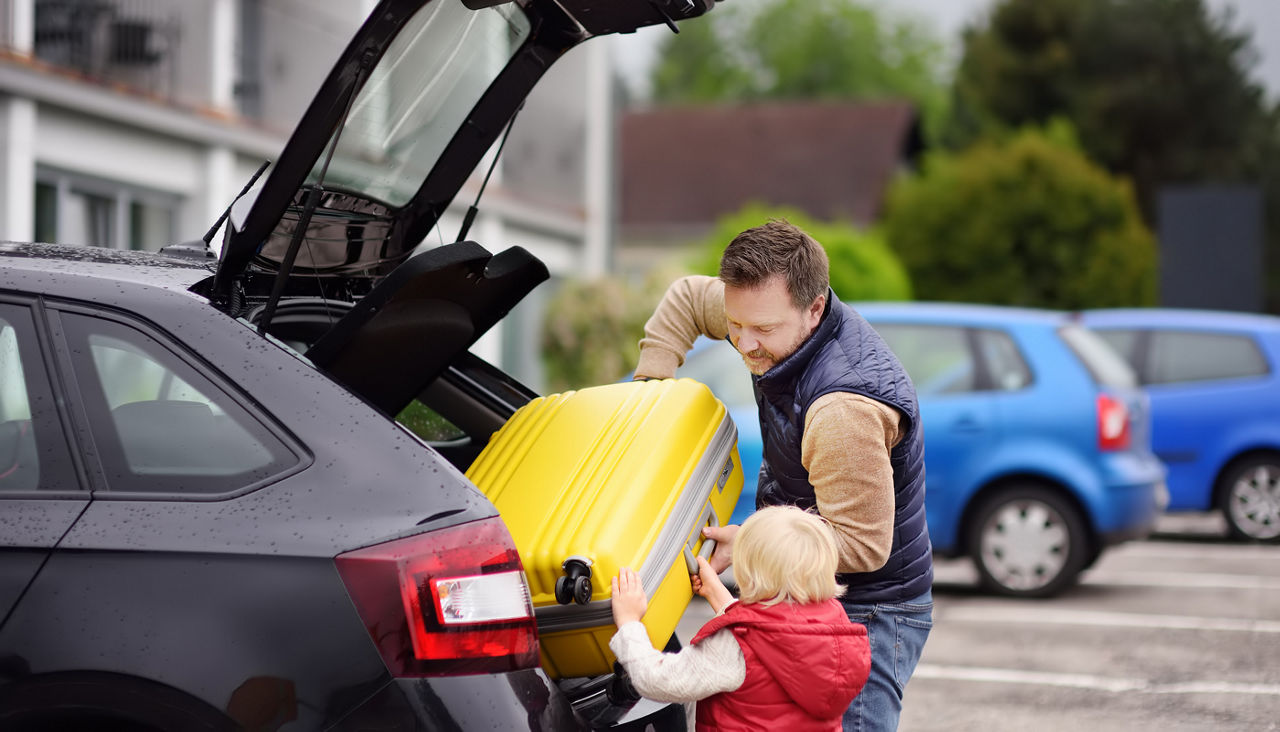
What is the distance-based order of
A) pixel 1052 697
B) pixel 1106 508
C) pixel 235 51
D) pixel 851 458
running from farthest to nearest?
pixel 235 51
pixel 1106 508
pixel 1052 697
pixel 851 458

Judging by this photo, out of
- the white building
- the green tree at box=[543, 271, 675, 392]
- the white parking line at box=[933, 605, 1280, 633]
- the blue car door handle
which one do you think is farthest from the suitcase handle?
the green tree at box=[543, 271, 675, 392]

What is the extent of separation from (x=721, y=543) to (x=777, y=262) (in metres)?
0.64

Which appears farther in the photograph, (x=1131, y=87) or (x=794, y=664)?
(x=1131, y=87)

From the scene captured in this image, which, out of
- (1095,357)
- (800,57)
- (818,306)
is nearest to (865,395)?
(818,306)

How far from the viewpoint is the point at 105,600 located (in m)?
2.39

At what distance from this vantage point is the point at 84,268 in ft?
8.98

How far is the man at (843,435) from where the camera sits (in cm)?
272

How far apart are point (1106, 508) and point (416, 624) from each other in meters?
6.70

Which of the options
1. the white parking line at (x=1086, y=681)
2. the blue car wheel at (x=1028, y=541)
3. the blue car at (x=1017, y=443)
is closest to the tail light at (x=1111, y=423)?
the blue car at (x=1017, y=443)

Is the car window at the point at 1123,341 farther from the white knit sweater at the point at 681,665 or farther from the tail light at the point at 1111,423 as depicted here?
the white knit sweater at the point at 681,665

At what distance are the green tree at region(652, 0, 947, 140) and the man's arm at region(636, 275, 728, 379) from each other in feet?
194

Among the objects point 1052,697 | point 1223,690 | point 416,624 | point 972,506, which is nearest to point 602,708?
point 416,624

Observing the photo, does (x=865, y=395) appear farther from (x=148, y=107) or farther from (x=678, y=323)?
(x=148, y=107)

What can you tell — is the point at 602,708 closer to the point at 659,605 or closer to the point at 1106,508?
the point at 659,605
